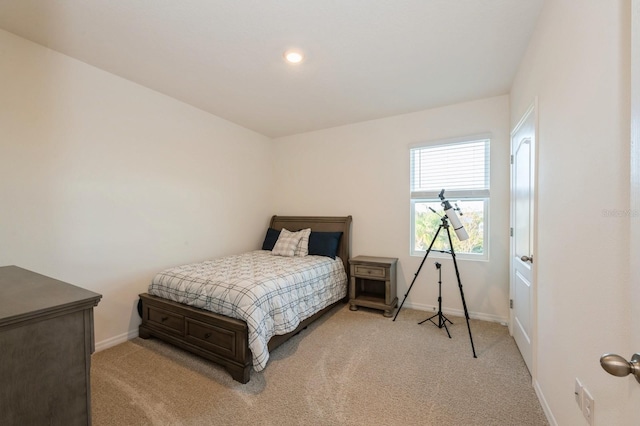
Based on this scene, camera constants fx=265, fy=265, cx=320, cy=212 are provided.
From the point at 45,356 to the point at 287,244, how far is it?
280 cm

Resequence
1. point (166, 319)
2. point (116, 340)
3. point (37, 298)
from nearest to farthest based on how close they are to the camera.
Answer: point (37, 298) < point (166, 319) < point (116, 340)

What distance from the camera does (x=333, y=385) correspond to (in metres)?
1.97

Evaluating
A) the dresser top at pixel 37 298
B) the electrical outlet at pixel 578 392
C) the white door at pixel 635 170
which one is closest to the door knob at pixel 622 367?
the white door at pixel 635 170

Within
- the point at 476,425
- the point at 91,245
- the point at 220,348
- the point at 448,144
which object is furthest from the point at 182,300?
the point at 448,144

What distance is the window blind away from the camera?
3.17 meters

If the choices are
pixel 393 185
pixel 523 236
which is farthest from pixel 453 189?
pixel 523 236

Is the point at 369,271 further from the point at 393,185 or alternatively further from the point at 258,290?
the point at 258,290

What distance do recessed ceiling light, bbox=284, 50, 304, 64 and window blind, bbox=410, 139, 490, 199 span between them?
6.39 feet

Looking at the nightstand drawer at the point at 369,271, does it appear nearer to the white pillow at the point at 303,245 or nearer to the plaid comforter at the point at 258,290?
the plaid comforter at the point at 258,290

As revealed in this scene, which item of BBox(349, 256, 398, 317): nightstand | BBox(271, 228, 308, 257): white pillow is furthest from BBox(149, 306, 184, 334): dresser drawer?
BBox(349, 256, 398, 317): nightstand

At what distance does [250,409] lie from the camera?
68.4 inches

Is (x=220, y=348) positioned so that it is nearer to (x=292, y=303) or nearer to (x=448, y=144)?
(x=292, y=303)

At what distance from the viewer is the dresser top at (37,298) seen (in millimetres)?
976

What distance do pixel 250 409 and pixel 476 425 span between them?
55.2 inches
